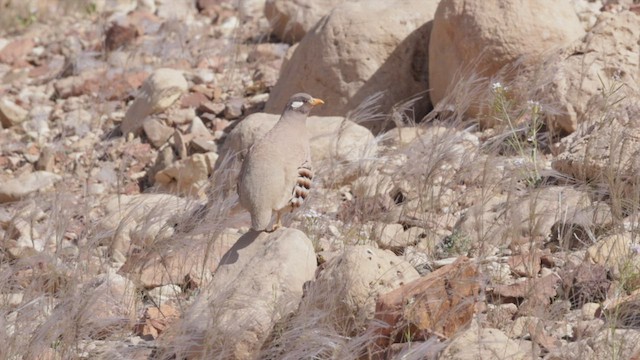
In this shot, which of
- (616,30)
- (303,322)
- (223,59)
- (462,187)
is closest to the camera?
(303,322)

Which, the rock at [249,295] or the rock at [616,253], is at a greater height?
the rock at [616,253]

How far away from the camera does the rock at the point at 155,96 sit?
10.8 meters

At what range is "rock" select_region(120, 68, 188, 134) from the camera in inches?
425

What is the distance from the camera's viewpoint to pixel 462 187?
24.7 feet

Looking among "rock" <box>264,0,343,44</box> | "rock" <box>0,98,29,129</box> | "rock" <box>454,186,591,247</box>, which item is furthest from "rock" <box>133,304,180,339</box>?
"rock" <box>0,98,29,129</box>

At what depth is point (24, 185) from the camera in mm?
9820

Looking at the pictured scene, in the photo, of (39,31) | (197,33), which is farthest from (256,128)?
(39,31)

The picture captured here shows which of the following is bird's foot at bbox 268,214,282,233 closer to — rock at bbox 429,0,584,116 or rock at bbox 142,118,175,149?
rock at bbox 429,0,584,116

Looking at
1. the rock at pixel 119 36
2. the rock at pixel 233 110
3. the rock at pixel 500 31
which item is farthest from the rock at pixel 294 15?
the rock at pixel 500 31

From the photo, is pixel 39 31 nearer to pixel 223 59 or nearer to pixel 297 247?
pixel 223 59

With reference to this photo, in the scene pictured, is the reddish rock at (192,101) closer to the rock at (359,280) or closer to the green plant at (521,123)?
the green plant at (521,123)

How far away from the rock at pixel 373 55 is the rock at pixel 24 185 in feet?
7.52

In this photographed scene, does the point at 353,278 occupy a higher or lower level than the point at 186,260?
higher

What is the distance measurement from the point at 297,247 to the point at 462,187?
175 cm
